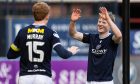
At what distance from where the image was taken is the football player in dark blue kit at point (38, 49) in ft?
24.8

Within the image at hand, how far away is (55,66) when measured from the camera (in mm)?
11922

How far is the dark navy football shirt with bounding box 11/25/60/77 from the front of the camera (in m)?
7.59

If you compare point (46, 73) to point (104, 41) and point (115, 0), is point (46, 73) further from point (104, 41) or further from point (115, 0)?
point (115, 0)

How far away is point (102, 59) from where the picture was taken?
8.07 metres

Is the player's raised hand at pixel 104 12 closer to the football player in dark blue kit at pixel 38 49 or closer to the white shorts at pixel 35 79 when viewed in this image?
the football player in dark blue kit at pixel 38 49

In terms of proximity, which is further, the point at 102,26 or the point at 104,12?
the point at 102,26

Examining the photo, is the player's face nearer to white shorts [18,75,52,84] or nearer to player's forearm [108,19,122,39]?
player's forearm [108,19,122,39]

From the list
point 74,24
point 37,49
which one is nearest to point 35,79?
point 37,49

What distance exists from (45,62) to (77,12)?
80 cm

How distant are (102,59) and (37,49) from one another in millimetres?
899

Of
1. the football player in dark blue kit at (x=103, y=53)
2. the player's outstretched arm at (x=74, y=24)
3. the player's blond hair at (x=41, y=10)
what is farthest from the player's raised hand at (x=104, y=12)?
the player's blond hair at (x=41, y=10)

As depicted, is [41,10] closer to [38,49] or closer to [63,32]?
[38,49]

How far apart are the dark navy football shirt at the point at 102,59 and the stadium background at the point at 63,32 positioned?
3.73 m

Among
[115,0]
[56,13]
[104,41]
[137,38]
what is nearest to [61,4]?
[56,13]
